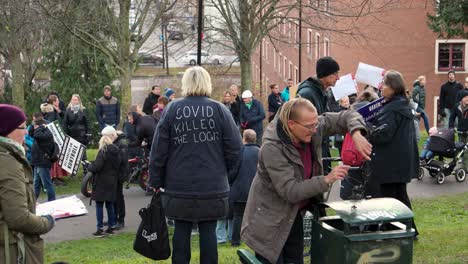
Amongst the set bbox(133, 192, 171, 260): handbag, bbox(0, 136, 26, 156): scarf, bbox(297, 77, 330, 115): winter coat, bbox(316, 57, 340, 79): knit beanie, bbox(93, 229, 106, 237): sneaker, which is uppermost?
bbox(316, 57, 340, 79): knit beanie

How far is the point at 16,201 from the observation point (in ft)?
14.2

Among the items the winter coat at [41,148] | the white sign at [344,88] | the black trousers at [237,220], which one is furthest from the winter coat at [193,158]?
the winter coat at [41,148]

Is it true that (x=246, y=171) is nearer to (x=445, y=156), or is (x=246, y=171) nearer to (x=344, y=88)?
(x=344, y=88)

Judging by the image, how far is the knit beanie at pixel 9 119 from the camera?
4.55 meters

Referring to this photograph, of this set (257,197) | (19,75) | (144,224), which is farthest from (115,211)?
(19,75)

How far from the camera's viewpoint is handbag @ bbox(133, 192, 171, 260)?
614 cm

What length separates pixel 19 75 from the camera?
29.8 m

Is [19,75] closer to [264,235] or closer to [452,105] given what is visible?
[452,105]

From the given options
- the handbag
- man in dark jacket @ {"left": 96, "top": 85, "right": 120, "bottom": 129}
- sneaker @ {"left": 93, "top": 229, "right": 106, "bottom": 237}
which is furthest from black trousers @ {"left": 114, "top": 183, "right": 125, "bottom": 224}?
man in dark jacket @ {"left": 96, "top": 85, "right": 120, "bottom": 129}

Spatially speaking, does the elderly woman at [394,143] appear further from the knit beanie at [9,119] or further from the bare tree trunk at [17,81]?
the bare tree trunk at [17,81]

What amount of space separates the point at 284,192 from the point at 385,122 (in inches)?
114

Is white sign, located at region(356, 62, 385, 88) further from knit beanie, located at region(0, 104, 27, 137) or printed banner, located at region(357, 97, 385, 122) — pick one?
knit beanie, located at region(0, 104, 27, 137)

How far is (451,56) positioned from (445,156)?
26554 mm

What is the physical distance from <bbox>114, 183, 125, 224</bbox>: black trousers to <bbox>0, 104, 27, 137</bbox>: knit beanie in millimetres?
6976
